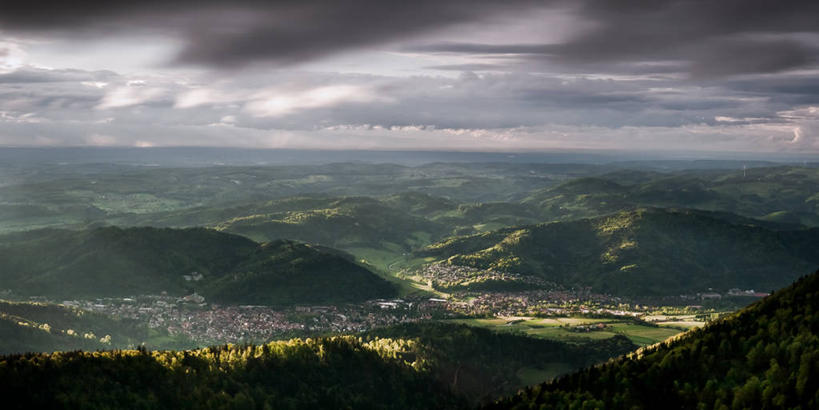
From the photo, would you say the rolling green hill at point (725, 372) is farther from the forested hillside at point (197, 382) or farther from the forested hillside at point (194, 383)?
the forested hillside at point (194, 383)

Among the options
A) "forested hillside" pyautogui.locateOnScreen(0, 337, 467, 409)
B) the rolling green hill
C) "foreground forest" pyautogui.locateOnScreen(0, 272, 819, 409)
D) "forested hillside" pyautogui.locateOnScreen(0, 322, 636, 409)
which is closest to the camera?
the rolling green hill

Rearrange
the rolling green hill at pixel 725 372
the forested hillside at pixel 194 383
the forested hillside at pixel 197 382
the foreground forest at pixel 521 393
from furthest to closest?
the forested hillside at pixel 197 382 < the forested hillside at pixel 194 383 < the foreground forest at pixel 521 393 < the rolling green hill at pixel 725 372

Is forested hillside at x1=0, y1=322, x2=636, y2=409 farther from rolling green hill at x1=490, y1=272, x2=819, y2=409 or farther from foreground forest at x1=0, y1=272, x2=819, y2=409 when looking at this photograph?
rolling green hill at x1=490, y1=272, x2=819, y2=409

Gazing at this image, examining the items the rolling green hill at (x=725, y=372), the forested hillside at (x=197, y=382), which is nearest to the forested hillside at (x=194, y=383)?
the forested hillside at (x=197, y=382)

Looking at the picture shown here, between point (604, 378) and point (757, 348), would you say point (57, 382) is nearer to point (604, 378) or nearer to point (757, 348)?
point (604, 378)

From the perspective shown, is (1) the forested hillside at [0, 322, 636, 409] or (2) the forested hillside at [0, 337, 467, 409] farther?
(1) the forested hillside at [0, 322, 636, 409]

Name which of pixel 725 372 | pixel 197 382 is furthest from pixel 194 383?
pixel 725 372

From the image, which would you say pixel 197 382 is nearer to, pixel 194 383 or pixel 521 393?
pixel 194 383

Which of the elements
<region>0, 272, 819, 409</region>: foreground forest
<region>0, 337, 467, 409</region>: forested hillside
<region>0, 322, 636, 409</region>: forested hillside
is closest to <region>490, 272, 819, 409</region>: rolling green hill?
<region>0, 272, 819, 409</region>: foreground forest

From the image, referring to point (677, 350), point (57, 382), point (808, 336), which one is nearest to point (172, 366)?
point (57, 382)

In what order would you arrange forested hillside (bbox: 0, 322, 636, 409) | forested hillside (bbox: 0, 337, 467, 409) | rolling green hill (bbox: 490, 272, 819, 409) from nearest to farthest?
rolling green hill (bbox: 490, 272, 819, 409) → forested hillside (bbox: 0, 337, 467, 409) → forested hillside (bbox: 0, 322, 636, 409)
